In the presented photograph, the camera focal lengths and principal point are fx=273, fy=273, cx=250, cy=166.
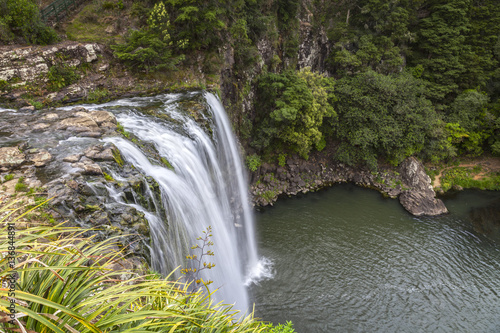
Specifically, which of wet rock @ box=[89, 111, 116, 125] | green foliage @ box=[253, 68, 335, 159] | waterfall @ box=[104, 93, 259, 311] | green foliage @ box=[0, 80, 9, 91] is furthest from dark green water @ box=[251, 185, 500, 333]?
green foliage @ box=[0, 80, 9, 91]

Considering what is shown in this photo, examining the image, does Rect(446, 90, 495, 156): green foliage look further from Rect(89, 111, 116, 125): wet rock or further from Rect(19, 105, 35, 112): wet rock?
Rect(19, 105, 35, 112): wet rock

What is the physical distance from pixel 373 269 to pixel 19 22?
63.8ft

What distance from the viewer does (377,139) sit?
1956cm

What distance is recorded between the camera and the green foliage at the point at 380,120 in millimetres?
19547

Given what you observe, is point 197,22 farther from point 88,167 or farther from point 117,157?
point 88,167

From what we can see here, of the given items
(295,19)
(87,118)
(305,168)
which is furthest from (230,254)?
(295,19)

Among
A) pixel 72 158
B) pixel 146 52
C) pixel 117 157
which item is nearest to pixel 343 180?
pixel 146 52

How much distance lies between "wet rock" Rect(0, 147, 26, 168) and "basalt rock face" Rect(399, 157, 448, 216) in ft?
65.6

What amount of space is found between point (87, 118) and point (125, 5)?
10.3 metres

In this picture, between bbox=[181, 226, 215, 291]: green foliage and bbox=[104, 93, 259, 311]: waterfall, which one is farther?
bbox=[104, 93, 259, 311]: waterfall

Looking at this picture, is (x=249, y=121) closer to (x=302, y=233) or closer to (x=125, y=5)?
(x=302, y=233)

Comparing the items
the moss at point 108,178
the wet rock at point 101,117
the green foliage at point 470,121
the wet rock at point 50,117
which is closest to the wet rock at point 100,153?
the moss at point 108,178

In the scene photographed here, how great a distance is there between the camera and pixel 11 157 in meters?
6.43

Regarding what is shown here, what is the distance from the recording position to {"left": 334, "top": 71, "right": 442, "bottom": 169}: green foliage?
19.5 m
